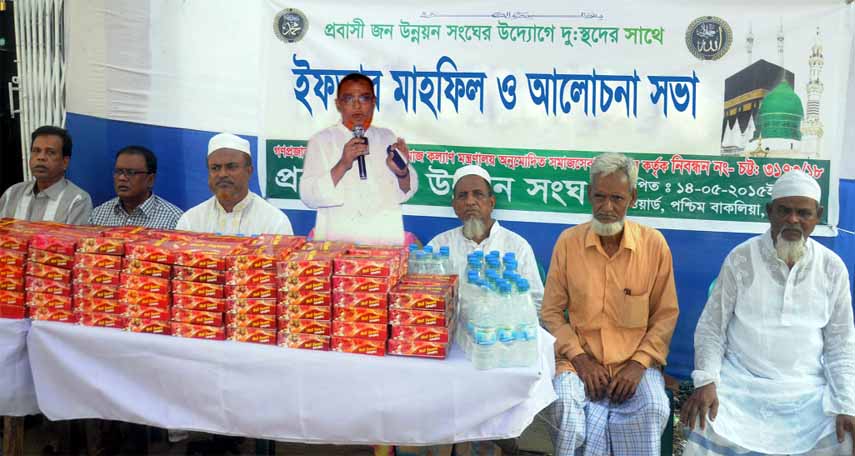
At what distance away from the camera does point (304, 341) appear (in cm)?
253

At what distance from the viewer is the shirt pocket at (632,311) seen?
125 inches

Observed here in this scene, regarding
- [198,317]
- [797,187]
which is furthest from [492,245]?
[198,317]

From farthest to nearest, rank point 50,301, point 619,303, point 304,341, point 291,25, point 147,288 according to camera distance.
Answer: point 291,25 < point 619,303 < point 50,301 < point 147,288 < point 304,341

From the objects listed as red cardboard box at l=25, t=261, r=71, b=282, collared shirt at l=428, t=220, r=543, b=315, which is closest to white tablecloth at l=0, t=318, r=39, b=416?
red cardboard box at l=25, t=261, r=71, b=282

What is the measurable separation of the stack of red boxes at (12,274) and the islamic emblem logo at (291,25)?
2.35m

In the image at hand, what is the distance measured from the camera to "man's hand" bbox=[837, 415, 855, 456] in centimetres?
284

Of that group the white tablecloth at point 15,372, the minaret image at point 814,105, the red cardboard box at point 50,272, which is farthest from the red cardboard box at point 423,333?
the minaret image at point 814,105

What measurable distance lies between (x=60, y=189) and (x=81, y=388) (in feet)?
6.38

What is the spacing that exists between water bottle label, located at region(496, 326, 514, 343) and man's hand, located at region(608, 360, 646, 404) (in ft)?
3.08

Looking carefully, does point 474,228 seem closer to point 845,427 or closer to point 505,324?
point 505,324

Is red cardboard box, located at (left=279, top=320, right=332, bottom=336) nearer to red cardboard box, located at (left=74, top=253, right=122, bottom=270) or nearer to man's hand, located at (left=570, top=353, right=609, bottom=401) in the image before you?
red cardboard box, located at (left=74, top=253, right=122, bottom=270)

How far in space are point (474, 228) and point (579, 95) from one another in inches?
43.8

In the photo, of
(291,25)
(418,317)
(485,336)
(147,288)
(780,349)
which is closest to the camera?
(485,336)

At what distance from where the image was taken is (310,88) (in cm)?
464
